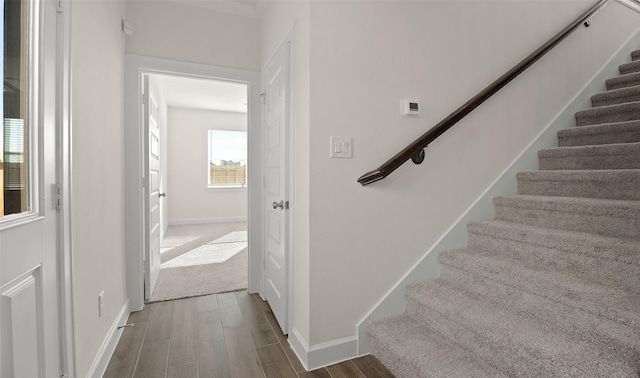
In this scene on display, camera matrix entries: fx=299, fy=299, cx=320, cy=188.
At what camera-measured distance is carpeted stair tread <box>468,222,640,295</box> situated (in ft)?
4.44

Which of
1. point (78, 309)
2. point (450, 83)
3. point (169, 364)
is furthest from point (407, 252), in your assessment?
point (78, 309)

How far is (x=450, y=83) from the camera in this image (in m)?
2.03

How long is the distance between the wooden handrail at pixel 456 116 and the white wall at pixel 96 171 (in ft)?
4.64

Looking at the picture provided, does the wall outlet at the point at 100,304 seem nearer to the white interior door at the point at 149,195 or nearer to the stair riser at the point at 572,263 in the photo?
the white interior door at the point at 149,195

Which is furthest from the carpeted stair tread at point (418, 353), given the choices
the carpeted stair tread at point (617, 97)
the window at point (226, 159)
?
the window at point (226, 159)

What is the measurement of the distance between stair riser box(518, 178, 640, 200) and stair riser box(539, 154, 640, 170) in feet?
0.89

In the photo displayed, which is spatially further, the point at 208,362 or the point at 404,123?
the point at 404,123

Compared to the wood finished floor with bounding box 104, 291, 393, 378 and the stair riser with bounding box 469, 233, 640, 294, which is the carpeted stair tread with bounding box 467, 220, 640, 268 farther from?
the wood finished floor with bounding box 104, 291, 393, 378

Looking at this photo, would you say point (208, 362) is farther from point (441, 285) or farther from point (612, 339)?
point (612, 339)

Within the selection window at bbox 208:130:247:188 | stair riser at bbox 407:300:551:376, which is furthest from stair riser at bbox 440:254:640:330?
window at bbox 208:130:247:188

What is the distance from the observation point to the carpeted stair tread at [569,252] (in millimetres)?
1354

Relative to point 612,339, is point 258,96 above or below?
above

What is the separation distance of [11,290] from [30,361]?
292mm

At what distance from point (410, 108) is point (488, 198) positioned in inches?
36.6
